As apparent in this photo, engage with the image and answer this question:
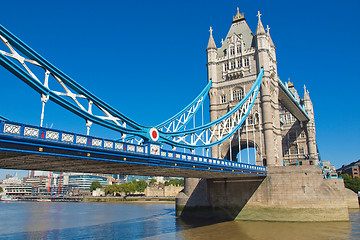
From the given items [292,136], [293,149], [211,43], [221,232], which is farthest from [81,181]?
[221,232]

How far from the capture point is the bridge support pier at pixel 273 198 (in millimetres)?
32312

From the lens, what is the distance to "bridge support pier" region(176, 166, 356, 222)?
3231 cm

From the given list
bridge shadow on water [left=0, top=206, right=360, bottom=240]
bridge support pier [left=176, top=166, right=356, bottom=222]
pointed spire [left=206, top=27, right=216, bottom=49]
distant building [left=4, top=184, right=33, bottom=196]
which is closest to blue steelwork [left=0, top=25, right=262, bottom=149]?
bridge shadow on water [left=0, top=206, right=360, bottom=240]

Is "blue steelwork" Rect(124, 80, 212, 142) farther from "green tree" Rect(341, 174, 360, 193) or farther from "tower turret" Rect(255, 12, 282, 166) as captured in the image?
"green tree" Rect(341, 174, 360, 193)

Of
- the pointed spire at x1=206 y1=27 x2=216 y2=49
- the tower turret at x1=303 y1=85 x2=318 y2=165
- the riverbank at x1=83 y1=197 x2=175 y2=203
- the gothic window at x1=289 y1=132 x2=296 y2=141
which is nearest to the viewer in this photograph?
the pointed spire at x1=206 y1=27 x2=216 y2=49

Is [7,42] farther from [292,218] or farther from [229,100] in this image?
[229,100]

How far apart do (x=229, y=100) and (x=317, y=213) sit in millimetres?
18545

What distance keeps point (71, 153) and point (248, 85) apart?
3245cm

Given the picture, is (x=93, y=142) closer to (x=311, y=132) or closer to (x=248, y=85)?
(x=248, y=85)

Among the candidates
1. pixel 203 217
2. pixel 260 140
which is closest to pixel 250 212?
pixel 203 217

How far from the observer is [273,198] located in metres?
34.0

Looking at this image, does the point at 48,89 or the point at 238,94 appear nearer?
the point at 48,89

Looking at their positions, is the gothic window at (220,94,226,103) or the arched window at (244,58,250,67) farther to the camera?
the gothic window at (220,94,226,103)

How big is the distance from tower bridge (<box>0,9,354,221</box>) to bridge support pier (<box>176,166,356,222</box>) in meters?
0.10
